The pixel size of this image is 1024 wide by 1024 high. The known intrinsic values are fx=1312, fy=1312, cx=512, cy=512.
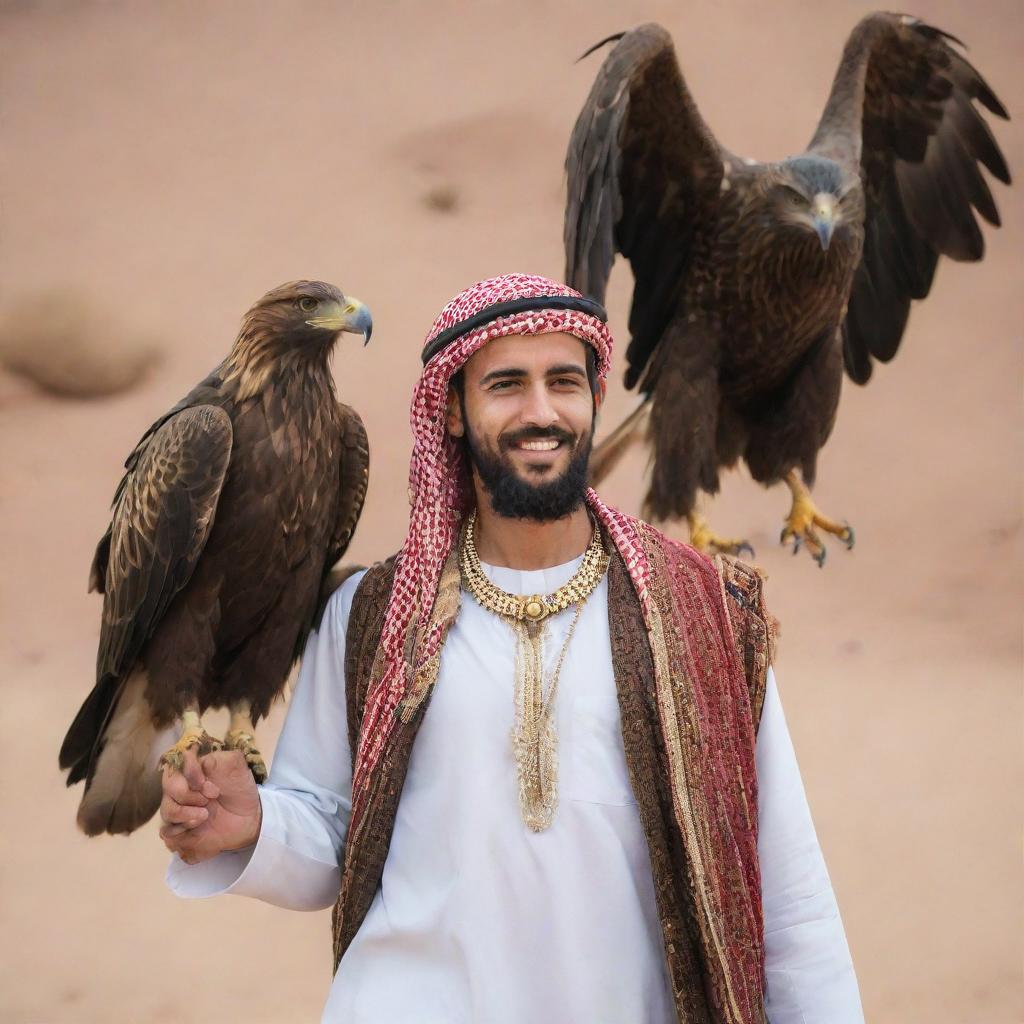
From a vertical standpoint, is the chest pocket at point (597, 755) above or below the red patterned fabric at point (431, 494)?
below

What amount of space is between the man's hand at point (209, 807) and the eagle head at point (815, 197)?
162 centimetres

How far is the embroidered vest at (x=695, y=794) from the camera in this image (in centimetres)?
160

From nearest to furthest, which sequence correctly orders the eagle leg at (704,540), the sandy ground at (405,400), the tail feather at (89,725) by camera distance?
the tail feather at (89,725) < the eagle leg at (704,540) < the sandy ground at (405,400)

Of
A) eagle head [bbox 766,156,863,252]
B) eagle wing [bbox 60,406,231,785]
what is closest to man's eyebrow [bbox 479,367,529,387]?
eagle wing [bbox 60,406,231,785]

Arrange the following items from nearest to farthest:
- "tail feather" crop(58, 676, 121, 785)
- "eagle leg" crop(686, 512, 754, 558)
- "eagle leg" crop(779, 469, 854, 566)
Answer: "tail feather" crop(58, 676, 121, 785) < "eagle leg" crop(686, 512, 754, 558) < "eagle leg" crop(779, 469, 854, 566)

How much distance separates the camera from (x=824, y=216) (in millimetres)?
2633

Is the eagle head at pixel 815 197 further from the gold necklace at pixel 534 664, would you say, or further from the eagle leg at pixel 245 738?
the eagle leg at pixel 245 738

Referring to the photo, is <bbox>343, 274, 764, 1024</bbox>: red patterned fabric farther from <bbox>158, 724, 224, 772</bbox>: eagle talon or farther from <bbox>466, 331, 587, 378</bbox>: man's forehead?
<bbox>158, 724, 224, 772</bbox>: eagle talon

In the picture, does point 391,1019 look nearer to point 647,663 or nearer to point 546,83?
point 647,663

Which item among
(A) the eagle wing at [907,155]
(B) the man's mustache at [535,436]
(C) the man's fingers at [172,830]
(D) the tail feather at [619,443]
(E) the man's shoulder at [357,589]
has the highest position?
(A) the eagle wing at [907,155]

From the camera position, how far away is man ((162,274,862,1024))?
1.62 meters

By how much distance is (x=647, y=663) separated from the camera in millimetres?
1682

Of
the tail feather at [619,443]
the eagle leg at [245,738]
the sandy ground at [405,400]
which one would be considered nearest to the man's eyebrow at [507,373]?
the eagle leg at [245,738]

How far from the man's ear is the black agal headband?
0.09 meters
